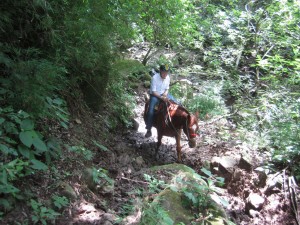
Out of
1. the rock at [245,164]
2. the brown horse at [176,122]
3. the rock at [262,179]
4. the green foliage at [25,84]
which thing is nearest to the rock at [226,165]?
the rock at [245,164]

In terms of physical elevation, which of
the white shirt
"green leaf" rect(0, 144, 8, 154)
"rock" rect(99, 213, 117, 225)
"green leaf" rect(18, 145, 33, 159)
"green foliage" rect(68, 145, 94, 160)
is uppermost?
the white shirt

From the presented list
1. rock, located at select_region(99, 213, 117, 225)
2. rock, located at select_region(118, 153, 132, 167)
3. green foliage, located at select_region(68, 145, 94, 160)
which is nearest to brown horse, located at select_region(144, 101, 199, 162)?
rock, located at select_region(118, 153, 132, 167)

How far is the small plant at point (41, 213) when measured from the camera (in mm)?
2850

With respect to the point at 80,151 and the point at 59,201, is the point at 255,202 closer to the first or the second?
the point at 80,151

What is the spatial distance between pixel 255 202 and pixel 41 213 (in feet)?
15.0

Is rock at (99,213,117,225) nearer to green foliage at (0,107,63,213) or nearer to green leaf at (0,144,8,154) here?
green foliage at (0,107,63,213)

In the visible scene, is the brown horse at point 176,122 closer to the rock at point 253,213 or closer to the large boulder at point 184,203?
the rock at point 253,213

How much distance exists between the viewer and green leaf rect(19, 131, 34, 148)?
301 centimetres

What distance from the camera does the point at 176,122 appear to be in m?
6.91

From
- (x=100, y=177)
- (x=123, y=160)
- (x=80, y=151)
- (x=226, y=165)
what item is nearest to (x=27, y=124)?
(x=80, y=151)

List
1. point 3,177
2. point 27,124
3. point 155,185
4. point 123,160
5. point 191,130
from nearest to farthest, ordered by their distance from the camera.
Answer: point 3,177, point 27,124, point 155,185, point 123,160, point 191,130

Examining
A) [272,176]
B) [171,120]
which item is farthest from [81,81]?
[272,176]

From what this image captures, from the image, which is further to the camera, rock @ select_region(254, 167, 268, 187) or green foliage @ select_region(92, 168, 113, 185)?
rock @ select_region(254, 167, 268, 187)

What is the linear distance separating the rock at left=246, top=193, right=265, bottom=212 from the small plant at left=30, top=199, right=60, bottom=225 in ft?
14.3
